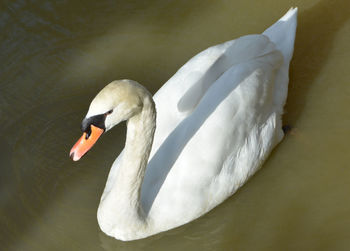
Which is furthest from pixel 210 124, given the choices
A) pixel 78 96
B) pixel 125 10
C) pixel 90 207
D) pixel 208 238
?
pixel 125 10

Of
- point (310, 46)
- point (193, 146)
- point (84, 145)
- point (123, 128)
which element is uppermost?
point (84, 145)

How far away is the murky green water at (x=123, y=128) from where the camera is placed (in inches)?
212

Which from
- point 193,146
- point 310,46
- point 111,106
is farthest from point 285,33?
point 111,106

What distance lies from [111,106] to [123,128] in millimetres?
1993

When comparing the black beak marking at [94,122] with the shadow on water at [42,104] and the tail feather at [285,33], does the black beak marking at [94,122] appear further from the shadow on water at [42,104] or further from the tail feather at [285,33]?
the tail feather at [285,33]

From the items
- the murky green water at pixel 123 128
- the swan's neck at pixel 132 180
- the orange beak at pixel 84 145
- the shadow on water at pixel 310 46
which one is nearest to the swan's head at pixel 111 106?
the orange beak at pixel 84 145

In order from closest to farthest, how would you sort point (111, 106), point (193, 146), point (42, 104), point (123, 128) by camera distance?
point (111, 106) < point (193, 146) < point (123, 128) < point (42, 104)

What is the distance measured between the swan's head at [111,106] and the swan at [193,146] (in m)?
0.21

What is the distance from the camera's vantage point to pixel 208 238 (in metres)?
5.35

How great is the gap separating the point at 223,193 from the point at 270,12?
295cm

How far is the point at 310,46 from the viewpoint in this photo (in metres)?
6.99

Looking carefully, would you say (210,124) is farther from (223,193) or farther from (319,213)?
(319,213)

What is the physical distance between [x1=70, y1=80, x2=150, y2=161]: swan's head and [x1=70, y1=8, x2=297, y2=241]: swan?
0.21 meters

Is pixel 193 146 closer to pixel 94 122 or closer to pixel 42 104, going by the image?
pixel 94 122
